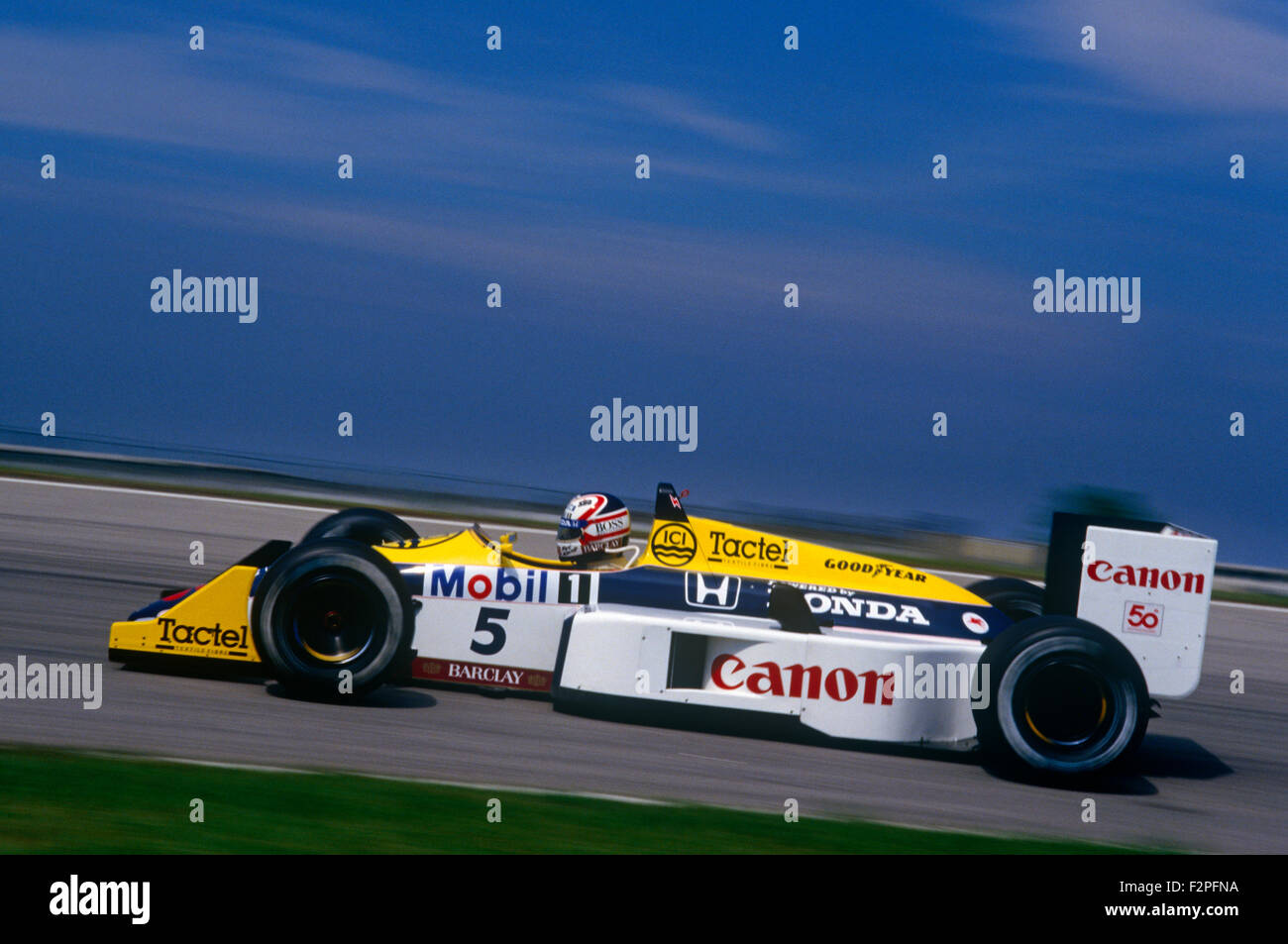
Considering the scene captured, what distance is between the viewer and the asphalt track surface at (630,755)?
609 centimetres

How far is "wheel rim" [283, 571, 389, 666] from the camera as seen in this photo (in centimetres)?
703

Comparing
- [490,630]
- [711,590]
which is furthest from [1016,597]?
[490,630]

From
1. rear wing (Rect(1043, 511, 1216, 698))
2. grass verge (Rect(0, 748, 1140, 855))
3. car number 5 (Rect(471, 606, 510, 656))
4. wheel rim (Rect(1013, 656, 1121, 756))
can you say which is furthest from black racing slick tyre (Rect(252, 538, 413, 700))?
rear wing (Rect(1043, 511, 1216, 698))

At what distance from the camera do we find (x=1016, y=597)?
8.46 meters

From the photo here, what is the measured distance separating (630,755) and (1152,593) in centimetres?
309

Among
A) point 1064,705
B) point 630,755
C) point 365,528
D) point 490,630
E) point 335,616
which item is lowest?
point 630,755

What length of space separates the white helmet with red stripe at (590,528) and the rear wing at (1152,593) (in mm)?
2697

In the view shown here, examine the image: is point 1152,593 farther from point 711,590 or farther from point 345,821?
point 345,821

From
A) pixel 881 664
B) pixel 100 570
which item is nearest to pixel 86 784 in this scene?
pixel 881 664

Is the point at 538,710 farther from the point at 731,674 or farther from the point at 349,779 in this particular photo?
the point at 349,779

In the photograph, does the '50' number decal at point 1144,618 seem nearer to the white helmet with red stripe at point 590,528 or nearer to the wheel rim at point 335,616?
the white helmet with red stripe at point 590,528

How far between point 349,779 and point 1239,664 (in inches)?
360

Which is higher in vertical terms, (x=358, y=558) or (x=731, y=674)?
(x=358, y=558)

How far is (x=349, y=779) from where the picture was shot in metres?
5.73
